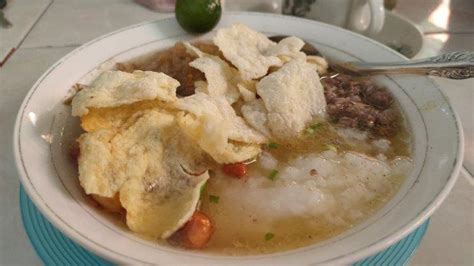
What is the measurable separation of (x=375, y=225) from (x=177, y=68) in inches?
33.6

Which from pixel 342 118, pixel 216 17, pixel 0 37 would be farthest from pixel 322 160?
pixel 0 37

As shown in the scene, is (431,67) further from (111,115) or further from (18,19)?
(18,19)

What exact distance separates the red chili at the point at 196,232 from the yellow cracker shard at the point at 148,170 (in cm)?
3

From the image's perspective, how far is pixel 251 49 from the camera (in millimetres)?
1549

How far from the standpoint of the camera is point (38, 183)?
1.01 metres

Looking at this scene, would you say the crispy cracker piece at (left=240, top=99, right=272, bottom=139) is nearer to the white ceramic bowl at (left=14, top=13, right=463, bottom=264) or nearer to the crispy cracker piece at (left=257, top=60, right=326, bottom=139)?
the crispy cracker piece at (left=257, top=60, right=326, bottom=139)

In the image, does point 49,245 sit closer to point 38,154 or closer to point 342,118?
point 38,154

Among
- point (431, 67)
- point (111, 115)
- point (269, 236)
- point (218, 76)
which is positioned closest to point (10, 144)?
point (111, 115)

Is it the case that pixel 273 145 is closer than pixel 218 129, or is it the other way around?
pixel 218 129

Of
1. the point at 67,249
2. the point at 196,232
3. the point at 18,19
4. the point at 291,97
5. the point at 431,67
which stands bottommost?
the point at 18,19

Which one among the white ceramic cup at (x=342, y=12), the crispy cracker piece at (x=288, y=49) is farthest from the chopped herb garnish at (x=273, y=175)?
the white ceramic cup at (x=342, y=12)

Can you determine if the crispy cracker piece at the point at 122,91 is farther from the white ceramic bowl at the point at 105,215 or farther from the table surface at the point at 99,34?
the table surface at the point at 99,34

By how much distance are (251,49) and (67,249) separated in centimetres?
85

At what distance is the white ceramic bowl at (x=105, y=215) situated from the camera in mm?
916
